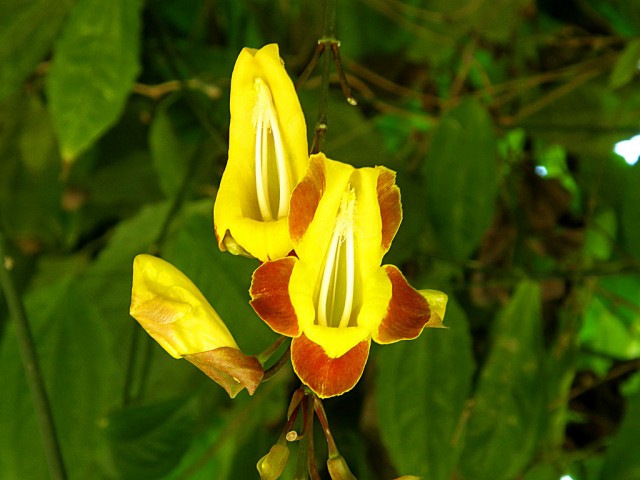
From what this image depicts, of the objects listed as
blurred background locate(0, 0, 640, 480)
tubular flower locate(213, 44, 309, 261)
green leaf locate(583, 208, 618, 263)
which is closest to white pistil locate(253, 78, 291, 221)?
tubular flower locate(213, 44, 309, 261)

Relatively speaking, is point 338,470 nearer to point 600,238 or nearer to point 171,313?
point 171,313

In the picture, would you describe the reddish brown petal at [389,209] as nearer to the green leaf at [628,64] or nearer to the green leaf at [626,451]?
the green leaf at [626,451]

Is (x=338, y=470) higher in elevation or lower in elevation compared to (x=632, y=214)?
higher

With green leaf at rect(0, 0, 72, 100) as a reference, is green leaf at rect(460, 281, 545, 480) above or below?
below

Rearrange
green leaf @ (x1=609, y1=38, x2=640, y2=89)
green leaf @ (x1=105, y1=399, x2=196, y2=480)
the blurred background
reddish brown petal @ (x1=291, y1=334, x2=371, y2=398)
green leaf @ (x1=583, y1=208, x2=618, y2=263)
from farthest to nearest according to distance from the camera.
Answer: green leaf @ (x1=583, y1=208, x2=618, y2=263) → green leaf @ (x1=609, y1=38, x2=640, y2=89) → the blurred background → green leaf @ (x1=105, y1=399, x2=196, y2=480) → reddish brown petal @ (x1=291, y1=334, x2=371, y2=398)

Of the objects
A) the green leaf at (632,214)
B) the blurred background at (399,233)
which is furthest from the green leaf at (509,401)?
the green leaf at (632,214)

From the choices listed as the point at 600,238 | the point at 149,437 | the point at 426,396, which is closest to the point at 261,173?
the point at 149,437

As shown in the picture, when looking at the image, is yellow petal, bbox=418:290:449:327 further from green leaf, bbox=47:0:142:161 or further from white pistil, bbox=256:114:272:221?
green leaf, bbox=47:0:142:161
